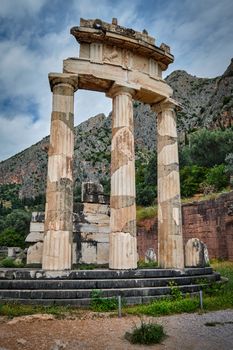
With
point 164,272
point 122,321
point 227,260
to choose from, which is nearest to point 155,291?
point 164,272

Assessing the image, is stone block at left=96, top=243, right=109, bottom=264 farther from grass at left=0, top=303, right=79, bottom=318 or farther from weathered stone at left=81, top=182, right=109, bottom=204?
grass at left=0, top=303, right=79, bottom=318

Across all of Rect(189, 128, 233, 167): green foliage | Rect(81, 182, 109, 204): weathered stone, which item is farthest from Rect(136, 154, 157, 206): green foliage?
Rect(81, 182, 109, 204): weathered stone

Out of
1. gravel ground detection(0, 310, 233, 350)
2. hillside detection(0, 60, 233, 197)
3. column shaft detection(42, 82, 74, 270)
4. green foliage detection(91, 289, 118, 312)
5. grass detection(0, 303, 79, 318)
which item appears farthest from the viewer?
hillside detection(0, 60, 233, 197)

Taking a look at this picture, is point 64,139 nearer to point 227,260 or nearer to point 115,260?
point 115,260

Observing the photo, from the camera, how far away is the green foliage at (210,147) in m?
39.2

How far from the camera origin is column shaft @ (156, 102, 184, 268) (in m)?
12.3

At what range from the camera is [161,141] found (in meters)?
13.7

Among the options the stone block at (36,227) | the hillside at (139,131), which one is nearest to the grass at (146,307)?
the stone block at (36,227)

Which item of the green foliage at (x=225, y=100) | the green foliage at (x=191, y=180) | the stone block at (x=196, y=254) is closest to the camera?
the stone block at (x=196, y=254)

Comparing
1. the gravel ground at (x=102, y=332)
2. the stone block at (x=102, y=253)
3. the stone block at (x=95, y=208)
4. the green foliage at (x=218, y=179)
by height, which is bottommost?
the gravel ground at (x=102, y=332)

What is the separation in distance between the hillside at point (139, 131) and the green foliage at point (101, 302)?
52664mm

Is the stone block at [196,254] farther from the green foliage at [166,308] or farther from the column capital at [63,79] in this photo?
the column capital at [63,79]

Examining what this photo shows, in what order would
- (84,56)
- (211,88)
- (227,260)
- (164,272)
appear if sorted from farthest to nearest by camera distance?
(211,88) < (227,260) < (84,56) < (164,272)

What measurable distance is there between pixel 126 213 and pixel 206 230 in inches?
512
